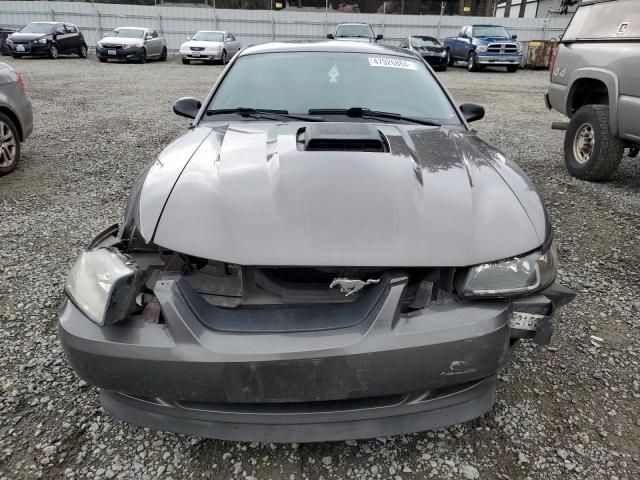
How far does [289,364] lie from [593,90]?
525cm

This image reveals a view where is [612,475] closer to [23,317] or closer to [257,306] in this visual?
[257,306]

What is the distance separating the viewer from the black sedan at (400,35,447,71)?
18.2m

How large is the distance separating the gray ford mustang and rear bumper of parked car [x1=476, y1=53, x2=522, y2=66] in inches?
697

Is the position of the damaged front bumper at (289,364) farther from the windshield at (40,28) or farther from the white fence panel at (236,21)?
the white fence panel at (236,21)

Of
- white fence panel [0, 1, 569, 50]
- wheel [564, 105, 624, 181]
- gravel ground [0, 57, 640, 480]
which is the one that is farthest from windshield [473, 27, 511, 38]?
gravel ground [0, 57, 640, 480]

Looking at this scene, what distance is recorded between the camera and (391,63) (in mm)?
3064

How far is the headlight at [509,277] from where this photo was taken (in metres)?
1.60

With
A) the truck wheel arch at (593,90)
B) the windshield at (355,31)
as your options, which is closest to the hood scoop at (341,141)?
the truck wheel arch at (593,90)

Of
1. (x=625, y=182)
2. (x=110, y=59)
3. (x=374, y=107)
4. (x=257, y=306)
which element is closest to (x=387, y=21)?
(x=110, y=59)

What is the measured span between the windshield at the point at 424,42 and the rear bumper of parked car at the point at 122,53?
10587mm

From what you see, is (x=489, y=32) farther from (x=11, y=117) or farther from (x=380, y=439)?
(x=380, y=439)

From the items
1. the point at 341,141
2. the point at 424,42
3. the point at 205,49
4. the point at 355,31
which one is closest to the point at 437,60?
the point at 424,42

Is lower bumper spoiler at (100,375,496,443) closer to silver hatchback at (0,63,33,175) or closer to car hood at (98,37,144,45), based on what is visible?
silver hatchback at (0,63,33,175)

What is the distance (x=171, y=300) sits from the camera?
149 centimetres
